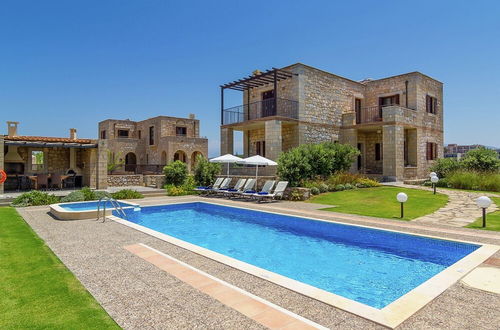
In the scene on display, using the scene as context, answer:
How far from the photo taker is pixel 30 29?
48.9 ft

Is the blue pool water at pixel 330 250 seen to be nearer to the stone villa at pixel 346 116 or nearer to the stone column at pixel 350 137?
the stone villa at pixel 346 116

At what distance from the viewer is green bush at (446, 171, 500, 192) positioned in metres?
15.9

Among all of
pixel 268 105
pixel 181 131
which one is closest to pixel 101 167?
pixel 268 105

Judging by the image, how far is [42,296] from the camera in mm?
3697

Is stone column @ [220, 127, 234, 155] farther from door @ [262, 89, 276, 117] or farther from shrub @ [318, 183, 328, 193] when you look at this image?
shrub @ [318, 183, 328, 193]

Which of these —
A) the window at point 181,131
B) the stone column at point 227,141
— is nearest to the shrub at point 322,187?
the stone column at point 227,141

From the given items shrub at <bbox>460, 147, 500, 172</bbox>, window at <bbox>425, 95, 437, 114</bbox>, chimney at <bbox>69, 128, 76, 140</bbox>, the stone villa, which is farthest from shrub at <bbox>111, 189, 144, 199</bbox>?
window at <bbox>425, 95, 437, 114</bbox>

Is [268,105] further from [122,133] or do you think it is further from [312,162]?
[122,133]

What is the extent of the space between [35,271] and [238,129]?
1850 cm

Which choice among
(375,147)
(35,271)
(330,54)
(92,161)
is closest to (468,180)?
(375,147)

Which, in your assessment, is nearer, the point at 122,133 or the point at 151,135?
the point at 151,135

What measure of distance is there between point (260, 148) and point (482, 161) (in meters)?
14.5

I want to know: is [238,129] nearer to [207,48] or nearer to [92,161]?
[207,48]

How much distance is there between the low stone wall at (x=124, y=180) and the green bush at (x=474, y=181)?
801 inches
